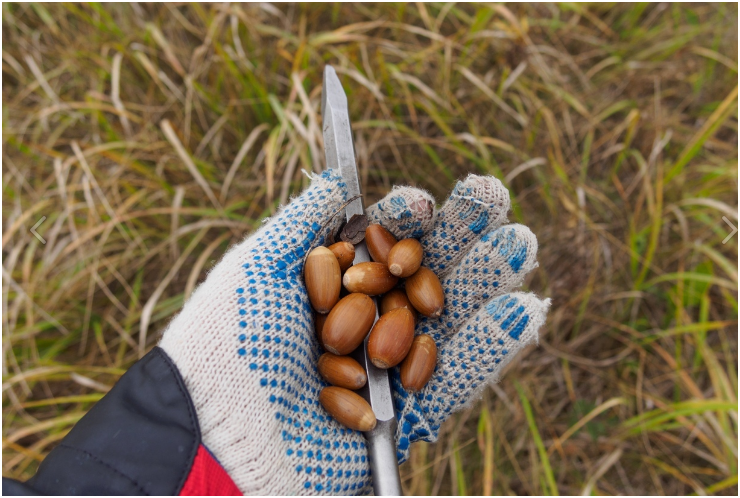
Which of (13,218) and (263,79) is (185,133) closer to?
(263,79)

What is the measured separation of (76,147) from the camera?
6.82 feet

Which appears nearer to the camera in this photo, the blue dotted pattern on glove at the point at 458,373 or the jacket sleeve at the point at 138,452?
the jacket sleeve at the point at 138,452

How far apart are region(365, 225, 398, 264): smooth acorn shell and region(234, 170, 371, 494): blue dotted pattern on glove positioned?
0.52 ft

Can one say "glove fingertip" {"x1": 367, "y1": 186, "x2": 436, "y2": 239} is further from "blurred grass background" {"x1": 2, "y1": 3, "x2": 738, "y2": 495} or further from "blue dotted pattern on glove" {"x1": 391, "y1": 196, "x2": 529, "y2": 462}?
"blurred grass background" {"x1": 2, "y1": 3, "x2": 738, "y2": 495}

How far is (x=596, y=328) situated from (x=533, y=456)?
2.09ft

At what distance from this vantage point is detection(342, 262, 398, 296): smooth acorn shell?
1420mm

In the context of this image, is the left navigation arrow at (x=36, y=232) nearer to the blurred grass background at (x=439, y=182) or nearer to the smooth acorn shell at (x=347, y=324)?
the blurred grass background at (x=439, y=182)

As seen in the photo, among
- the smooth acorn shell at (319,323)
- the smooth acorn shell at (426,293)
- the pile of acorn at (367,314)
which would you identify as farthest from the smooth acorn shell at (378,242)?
the smooth acorn shell at (319,323)

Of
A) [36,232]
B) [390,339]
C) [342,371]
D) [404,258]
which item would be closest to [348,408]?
[342,371]

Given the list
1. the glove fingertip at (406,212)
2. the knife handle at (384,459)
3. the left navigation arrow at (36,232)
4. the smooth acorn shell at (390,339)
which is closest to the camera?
the knife handle at (384,459)

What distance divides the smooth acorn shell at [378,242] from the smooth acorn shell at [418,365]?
28 cm

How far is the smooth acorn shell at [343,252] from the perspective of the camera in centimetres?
145

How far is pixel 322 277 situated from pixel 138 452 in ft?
2.07

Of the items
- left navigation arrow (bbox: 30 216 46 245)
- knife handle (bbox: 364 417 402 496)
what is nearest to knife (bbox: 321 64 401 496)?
knife handle (bbox: 364 417 402 496)
